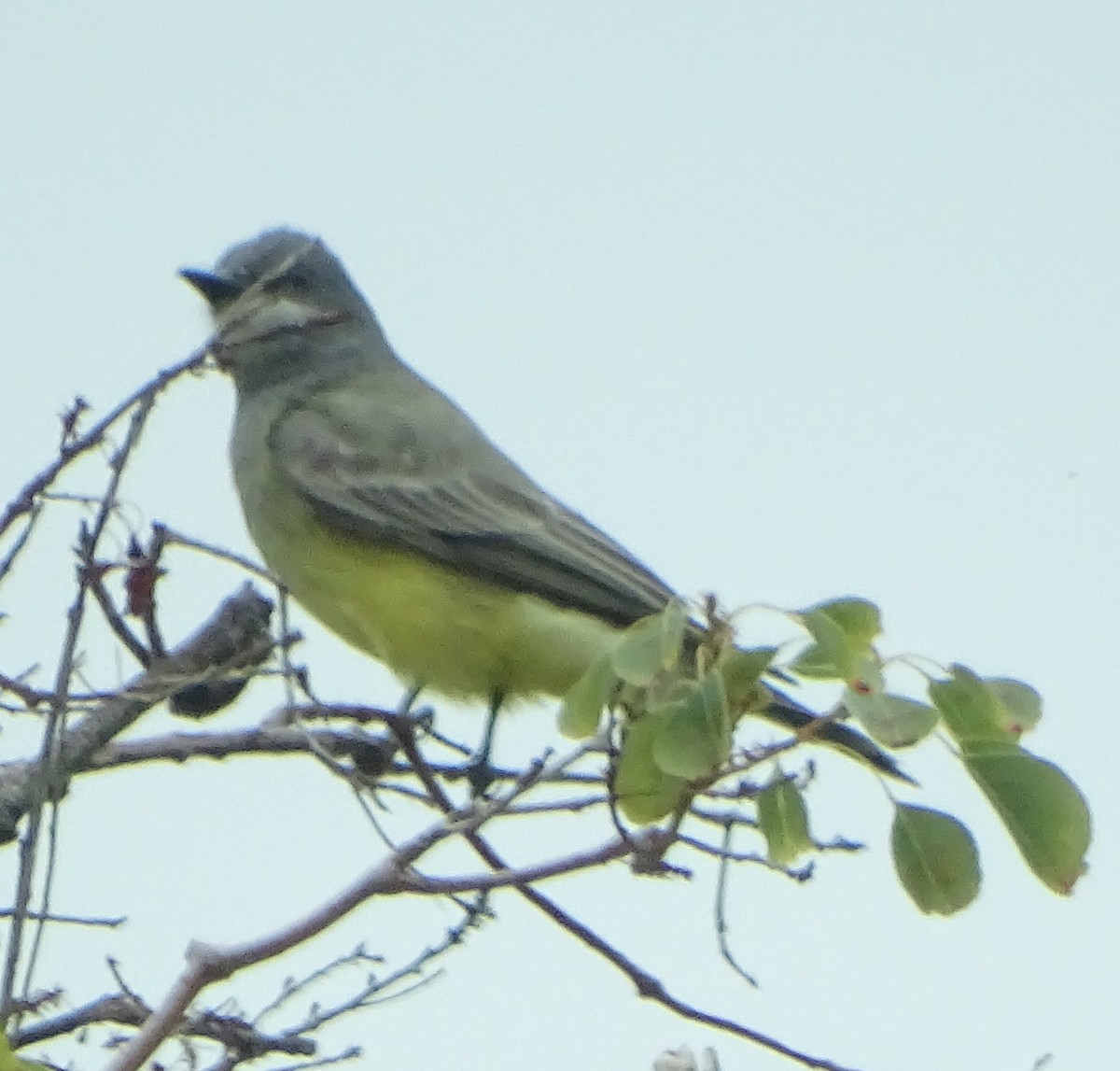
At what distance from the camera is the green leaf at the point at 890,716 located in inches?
80.7

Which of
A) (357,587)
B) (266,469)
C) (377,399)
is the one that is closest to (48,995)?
(357,587)

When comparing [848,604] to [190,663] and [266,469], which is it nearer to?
[190,663]

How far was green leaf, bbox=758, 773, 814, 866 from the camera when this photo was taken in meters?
2.25

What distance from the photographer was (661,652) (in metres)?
2.23

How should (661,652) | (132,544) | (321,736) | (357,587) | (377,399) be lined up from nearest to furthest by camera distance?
(661,652) → (132,544) → (321,736) → (357,587) → (377,399)

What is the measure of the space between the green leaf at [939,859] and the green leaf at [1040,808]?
0.07 m

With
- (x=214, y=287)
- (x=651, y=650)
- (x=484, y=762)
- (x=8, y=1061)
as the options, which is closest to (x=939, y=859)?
(x=651, y=650)

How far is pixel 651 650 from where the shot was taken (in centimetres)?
224

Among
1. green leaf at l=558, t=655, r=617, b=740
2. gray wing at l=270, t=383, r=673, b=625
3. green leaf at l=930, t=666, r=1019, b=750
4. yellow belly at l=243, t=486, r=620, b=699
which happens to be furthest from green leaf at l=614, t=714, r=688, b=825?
gray wing at l=270, t=383, r=673, b=625

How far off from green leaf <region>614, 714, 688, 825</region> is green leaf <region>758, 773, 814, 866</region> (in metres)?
0.10

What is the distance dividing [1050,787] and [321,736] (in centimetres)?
230

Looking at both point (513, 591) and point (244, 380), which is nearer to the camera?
point (513, 591)

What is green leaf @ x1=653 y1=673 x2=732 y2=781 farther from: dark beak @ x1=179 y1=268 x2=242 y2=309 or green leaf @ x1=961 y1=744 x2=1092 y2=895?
dark beak @ x1=179 y1=268 x2=242 y2=309

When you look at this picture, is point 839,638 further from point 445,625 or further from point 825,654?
point 445,625
